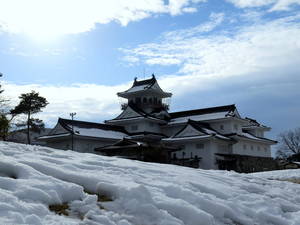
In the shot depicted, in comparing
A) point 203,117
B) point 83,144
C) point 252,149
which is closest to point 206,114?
point 203,117

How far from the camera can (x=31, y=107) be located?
47.1 m

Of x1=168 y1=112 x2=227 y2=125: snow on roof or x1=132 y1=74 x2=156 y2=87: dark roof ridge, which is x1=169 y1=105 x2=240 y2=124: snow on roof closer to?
x1=168 y1=112 x2=227 y2=125: snow on roof

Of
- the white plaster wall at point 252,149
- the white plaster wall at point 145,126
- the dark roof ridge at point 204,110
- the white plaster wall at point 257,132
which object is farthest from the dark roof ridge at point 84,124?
the white plaster wall at point 257,132

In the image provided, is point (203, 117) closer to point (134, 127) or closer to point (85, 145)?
point (134, 127)

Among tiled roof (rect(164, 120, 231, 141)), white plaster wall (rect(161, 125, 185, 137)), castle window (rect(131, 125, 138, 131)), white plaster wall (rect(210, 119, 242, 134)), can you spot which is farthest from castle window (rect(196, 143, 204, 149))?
castle window (rect(131, 125, 138, 131))

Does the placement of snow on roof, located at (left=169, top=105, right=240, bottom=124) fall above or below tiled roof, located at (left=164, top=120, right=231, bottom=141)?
above

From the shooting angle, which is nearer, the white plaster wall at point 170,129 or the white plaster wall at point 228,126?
the white plaster wall at point 228,126

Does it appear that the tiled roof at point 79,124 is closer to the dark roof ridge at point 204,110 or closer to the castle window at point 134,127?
the castle window at point 134,127

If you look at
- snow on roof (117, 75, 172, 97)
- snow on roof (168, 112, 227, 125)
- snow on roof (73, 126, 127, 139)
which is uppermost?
snow on roof (117, 75, 172, 97)

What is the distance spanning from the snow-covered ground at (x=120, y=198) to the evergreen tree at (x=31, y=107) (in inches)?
1583

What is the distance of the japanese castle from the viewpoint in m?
40.6

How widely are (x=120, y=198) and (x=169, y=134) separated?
41.9 m

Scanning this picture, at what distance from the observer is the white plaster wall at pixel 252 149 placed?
1767 inches

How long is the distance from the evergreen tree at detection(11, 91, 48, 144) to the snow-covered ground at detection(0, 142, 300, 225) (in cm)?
4021
